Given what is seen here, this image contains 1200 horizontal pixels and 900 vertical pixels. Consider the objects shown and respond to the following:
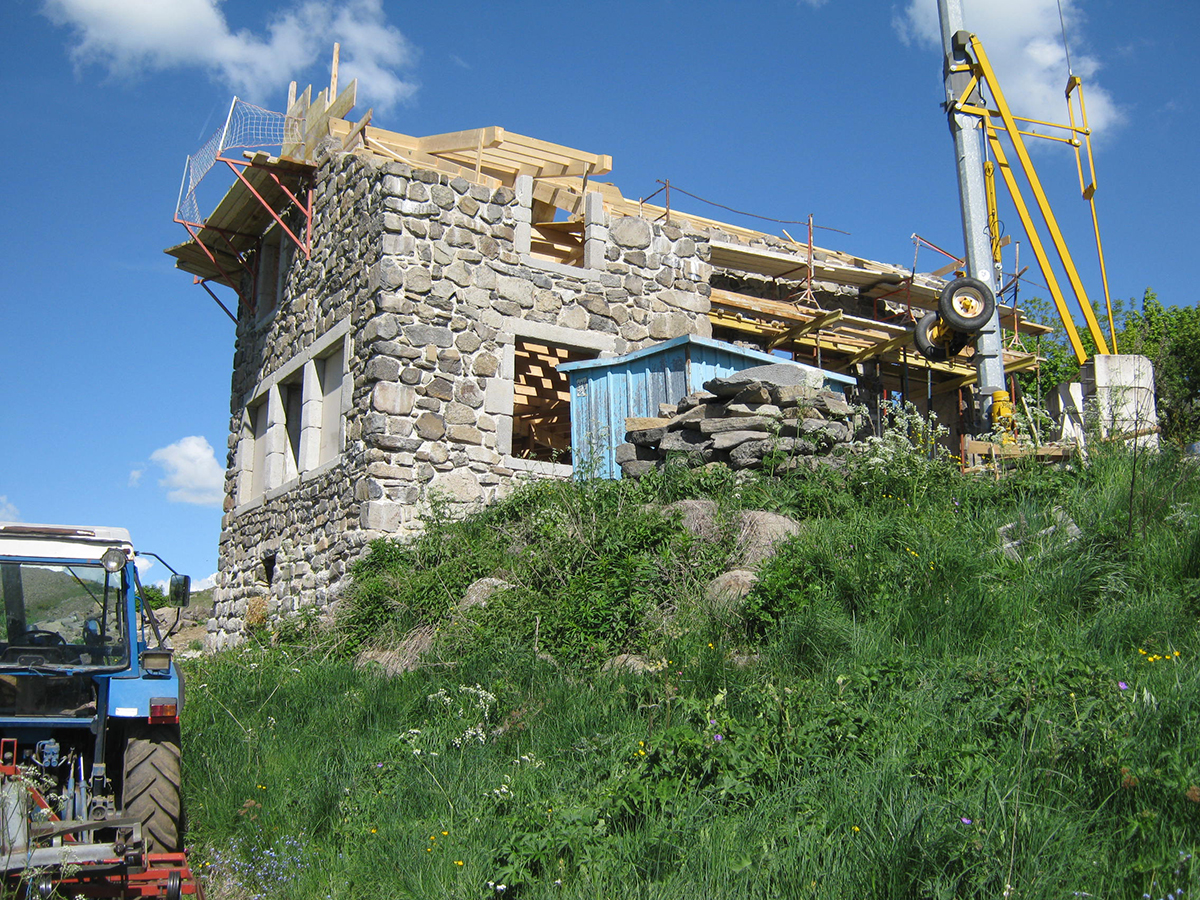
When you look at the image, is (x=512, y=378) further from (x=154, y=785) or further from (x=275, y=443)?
(x=154, y=785)

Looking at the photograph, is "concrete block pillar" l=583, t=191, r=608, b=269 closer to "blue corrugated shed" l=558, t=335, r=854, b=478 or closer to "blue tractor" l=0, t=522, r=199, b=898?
"blue corrugated shed" l=558, t=335, r=854, b=478

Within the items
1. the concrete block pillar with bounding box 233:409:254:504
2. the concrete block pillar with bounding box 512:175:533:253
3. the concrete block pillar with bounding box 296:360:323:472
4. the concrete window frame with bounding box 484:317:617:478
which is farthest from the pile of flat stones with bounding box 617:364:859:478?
the concrete block pillar with bounding box 233:409:254:504

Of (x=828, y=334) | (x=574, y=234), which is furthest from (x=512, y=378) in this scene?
(x=828, y=334)

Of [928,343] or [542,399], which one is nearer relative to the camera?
[928,343]

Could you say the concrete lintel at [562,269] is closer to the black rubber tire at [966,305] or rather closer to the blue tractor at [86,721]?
the black rubber tire at [966,305]

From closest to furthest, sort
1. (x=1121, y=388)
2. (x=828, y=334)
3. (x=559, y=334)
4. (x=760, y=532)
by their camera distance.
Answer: (x=760, y=532) < (x=1121, y=388) < (x=559, y=334) < (x=828, y=334)

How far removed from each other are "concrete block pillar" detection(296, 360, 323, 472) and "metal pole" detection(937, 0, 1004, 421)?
892 cm

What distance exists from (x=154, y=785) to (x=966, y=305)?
11228 mm

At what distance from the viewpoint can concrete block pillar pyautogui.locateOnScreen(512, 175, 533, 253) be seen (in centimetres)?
1275

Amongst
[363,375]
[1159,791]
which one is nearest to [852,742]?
[1159,791]

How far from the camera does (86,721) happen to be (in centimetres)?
507

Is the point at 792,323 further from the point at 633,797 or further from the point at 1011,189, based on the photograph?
the point at 633,797

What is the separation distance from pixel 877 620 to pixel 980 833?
2557mm

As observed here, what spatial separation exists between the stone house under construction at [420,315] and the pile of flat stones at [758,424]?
252cm
